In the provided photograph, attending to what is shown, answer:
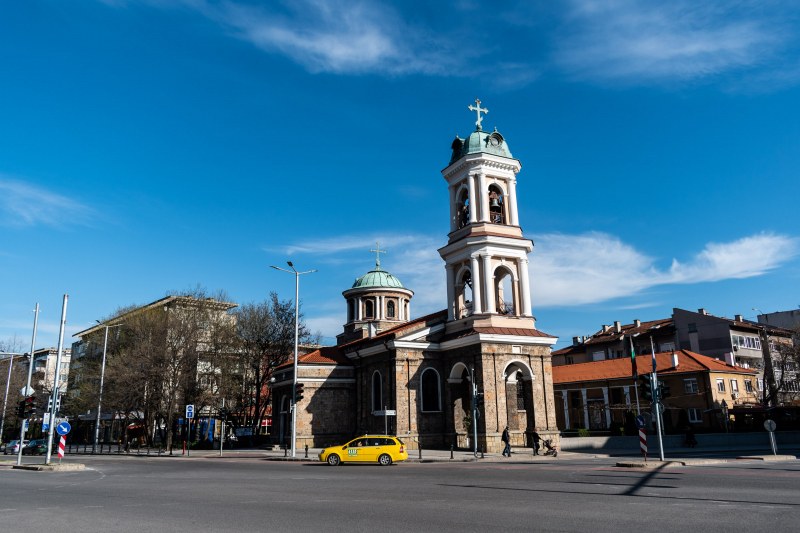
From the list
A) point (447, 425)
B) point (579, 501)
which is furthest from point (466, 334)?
point (579, 501)

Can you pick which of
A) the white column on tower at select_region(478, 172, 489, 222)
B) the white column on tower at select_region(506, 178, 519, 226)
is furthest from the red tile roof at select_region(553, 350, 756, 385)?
the white column on tower at select_region(478, 172, 489, 222)

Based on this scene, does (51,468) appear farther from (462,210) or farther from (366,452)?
(462,210)

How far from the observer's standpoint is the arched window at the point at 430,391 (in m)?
38.1

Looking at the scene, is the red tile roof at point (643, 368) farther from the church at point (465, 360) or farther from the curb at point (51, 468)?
the curb at point (51, 468)

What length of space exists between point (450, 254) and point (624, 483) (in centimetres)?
2499

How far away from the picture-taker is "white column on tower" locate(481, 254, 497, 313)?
36906 mm

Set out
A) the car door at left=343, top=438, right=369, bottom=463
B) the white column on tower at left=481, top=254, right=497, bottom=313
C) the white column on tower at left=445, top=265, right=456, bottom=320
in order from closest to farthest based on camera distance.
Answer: the car door at left=343, top=438, right=369, bottom=463 → the white column on tower at left=481, top=254, right=497, bottom=313 → the white column on tower at left=445, top=265, right=456, bottom=320

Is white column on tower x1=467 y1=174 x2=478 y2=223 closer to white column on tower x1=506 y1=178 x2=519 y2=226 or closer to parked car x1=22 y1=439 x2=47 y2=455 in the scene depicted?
white column on tower x1=506 y1=178 x2=519 y2=226

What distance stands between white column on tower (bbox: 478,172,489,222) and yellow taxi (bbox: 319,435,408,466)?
17142mm

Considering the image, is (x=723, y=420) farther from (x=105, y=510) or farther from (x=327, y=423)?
(x=105, y=510)

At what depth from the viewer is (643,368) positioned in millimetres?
56375

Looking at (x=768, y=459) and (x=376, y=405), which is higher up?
(x=376, y=405)

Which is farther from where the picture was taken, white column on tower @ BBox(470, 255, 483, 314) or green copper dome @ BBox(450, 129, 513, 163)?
green copper dome @ BBox(450, 129, 513, 163)

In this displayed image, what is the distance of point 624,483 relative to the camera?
16.2 meters
